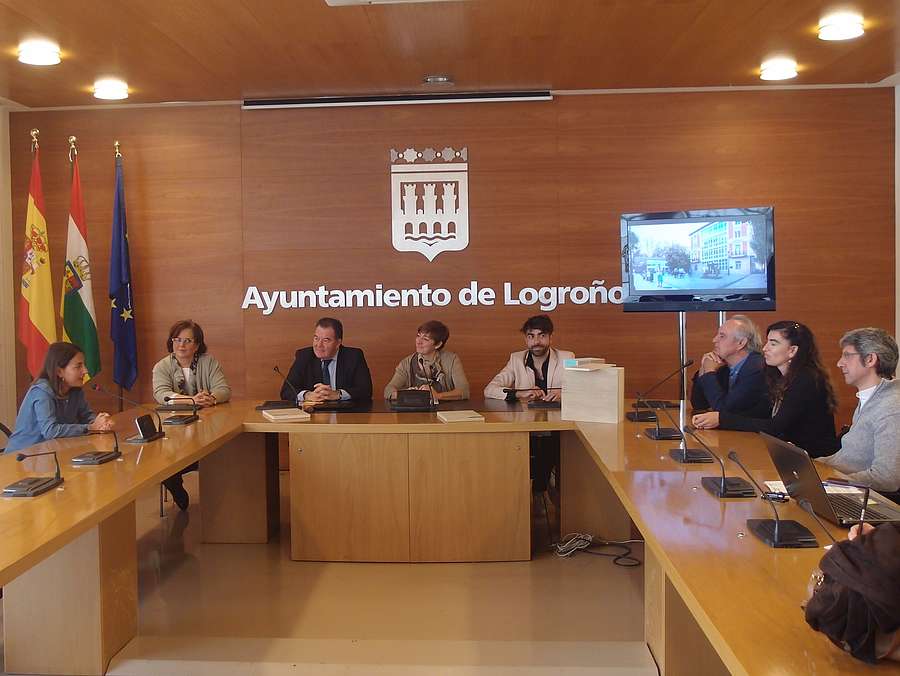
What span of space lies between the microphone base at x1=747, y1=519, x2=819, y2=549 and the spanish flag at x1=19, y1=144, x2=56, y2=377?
565cm

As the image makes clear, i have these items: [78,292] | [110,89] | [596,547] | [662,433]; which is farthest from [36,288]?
[662,433]

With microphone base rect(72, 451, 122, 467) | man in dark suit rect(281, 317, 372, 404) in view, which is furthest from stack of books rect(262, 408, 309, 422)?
microphone base rect(72, 451, 122, 467)

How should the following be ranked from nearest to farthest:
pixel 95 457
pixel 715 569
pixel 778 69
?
pixel 715 569 → pixel 95 457 → pixel 778 69

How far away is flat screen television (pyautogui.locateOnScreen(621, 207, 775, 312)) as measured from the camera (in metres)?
4.93

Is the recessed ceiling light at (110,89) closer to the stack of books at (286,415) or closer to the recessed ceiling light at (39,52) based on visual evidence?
the recessed ceiling light at (39,52)

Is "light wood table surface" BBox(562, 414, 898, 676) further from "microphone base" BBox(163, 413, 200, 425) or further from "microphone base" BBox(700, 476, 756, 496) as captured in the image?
"microphone base" BBox(163, 413, 200, 425)

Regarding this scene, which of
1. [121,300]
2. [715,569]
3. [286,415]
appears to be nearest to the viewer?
[715,569]

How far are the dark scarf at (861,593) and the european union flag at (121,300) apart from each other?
19.5 ft

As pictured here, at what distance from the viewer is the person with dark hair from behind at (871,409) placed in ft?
10.2

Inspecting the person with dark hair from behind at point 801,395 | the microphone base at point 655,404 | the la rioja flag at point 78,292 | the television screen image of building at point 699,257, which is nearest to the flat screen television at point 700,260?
the television screen image of building at point 699,257

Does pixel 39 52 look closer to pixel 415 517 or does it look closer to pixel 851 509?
pixel 415 517

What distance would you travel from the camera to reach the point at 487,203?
6621mm

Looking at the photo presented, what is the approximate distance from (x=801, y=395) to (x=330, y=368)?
2.86 metres

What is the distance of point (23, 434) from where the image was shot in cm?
421
